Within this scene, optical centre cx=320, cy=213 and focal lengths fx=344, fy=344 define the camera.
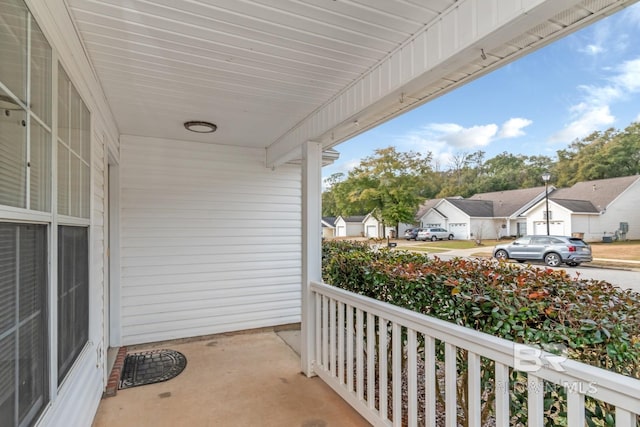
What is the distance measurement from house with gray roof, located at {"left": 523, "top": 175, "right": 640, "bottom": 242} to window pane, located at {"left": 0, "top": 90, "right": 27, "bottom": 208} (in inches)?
78.0

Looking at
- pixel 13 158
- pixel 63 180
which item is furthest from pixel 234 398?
pixel 13 158

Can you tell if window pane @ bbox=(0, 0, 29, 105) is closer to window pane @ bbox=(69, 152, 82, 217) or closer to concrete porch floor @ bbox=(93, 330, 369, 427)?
window pane @ bbox=(69, 152, 82, 217)

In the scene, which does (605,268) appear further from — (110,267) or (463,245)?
(110,267)

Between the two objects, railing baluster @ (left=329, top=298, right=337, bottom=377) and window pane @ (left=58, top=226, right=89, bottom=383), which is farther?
railing baluster @ (left=329, top=298, right=337, bottom=377)

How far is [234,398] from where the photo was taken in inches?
108

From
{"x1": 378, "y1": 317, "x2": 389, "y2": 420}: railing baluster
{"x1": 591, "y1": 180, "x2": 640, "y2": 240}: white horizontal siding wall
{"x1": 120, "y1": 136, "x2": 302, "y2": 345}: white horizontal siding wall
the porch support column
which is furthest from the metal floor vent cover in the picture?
{"x1": 591, "y1": 180, "x2": 640, "y2": 240}: white horizontal siding wall

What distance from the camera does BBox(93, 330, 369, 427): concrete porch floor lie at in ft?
8.03

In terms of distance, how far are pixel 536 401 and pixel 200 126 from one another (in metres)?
3.48

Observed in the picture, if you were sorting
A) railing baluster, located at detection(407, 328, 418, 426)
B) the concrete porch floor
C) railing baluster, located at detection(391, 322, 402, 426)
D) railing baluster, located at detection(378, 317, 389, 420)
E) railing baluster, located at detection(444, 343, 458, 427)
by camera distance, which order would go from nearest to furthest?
railing baluster, located at detection(444, 343, 458, 427)
railing baluster, located at detection(407, 328, 418, 426)
railing baluster, located at detection(391, 322, 402, 426)
railing baluster, located at detection(378, 317, 389, 420)
the concrete porch floor

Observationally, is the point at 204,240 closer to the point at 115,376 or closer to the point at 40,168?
the point at 115,376

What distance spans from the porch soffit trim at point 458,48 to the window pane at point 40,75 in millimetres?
1715

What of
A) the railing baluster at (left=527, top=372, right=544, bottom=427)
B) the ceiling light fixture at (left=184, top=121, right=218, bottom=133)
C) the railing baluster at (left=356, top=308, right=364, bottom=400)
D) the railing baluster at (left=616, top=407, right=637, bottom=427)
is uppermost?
the ceiling light fixture at (left=184, top=121, right=218, bottom=133)

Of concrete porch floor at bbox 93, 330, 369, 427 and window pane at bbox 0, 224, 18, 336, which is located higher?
window pane at bbox 0, 224, 18, 336

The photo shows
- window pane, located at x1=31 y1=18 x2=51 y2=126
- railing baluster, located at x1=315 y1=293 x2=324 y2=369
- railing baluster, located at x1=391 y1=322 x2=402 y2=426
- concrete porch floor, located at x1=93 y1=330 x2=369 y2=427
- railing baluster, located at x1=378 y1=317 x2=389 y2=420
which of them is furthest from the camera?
railing baluster, located at x1=315 y1=293 x2=324 y2=369
